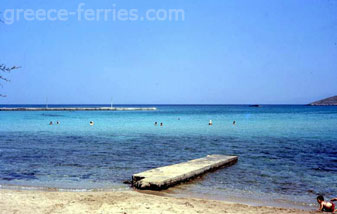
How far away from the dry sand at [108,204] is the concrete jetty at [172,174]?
0.66 meters

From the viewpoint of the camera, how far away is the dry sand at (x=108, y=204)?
7098mm

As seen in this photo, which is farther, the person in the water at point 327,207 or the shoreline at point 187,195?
the shoreline at point 187,195

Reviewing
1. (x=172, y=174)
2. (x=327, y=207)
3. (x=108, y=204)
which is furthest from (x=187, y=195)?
(x=327, y=207)

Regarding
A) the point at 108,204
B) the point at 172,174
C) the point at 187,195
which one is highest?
the point at 172,174

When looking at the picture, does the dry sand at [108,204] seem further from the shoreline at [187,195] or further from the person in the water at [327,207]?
the person in the water at [327,207]

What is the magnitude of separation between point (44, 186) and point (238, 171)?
21.8ft

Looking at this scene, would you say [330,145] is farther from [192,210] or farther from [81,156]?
[192,210]

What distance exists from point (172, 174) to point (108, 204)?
2940 mm

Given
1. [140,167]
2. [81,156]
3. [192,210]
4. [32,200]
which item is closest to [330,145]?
[140,167]

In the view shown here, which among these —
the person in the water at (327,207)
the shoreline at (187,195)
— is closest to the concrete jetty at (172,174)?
the shoreline at (187,195)

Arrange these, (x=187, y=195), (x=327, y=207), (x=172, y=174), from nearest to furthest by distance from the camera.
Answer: (x=327, y=207) < (x=187, y=195) < (x=172, y=174)

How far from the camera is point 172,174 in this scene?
33.1 ft

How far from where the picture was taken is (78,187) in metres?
9.62

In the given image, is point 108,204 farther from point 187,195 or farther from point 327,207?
point 327,207
